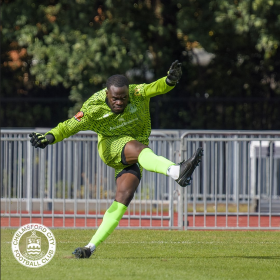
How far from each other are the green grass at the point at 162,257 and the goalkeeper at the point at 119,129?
1.65 ft

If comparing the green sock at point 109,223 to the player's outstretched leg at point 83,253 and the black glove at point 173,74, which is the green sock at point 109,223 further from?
the black glove at point 173,74

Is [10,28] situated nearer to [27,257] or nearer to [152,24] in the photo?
[152,24]

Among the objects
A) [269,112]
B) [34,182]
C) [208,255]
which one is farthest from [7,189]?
[269,112]

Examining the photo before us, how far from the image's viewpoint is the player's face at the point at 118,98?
757 centimetres

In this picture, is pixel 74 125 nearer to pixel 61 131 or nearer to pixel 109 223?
pixel 61 131

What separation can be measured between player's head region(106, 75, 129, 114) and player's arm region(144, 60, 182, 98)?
11.7 inches

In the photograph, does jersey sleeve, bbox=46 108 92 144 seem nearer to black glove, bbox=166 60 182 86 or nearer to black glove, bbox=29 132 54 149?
black glove, bbox=29 132 54 149

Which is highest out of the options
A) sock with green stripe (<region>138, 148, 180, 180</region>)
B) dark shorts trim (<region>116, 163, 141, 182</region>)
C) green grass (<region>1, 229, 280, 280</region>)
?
sock with green stripe (<region>138, 148, 180, 180</region>)

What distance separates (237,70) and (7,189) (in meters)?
7.46

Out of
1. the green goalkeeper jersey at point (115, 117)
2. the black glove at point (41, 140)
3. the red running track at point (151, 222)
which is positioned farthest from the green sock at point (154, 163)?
the red running track at point (151, 222)

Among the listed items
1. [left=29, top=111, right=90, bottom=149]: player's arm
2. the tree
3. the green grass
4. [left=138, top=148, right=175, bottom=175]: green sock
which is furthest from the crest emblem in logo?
the tree

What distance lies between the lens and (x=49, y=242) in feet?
29.1

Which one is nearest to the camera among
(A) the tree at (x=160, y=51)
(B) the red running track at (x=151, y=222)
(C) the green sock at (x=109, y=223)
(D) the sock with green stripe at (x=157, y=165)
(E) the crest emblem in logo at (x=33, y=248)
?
(D) the sock with green stripe at (x=157, y=165)

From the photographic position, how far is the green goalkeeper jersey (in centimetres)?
773
